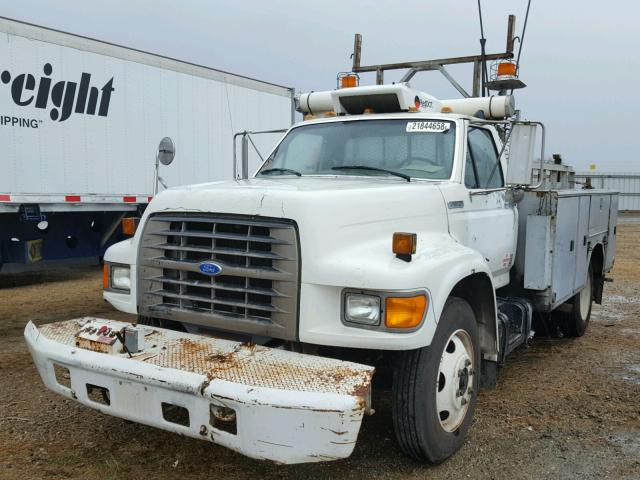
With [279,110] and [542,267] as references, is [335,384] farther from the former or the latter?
[279,110]

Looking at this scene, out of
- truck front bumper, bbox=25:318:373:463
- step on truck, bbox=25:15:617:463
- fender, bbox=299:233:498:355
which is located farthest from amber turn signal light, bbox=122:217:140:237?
fender, bbox=299:233:498:355

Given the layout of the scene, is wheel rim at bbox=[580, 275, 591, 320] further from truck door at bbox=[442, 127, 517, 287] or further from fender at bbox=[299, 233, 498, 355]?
fender at bbox=[299, 233, 498, 355]

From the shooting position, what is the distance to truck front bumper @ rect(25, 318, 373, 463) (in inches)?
99.7

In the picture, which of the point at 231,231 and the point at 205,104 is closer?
the point at 231,231

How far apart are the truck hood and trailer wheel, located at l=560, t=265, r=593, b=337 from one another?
3.20 m

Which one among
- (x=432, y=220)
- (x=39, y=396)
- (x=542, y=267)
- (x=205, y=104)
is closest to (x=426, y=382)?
(x=432, y=220)

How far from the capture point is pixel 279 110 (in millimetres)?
12914

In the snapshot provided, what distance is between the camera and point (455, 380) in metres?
3.46

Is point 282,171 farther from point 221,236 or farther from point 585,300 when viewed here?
point 585,300

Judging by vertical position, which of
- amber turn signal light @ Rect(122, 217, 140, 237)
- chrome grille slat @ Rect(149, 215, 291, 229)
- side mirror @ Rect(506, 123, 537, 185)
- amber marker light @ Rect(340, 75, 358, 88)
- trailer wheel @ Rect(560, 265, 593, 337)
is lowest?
trailer wheel @ Rect(560, 265, 593, 337)

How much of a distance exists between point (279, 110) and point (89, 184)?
484 centimetres

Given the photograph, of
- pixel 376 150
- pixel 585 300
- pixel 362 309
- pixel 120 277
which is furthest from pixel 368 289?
pixel 585 300

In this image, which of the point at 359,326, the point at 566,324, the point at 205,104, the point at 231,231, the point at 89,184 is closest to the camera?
the point at 359,326

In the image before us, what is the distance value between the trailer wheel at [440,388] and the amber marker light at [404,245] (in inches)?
18.8
